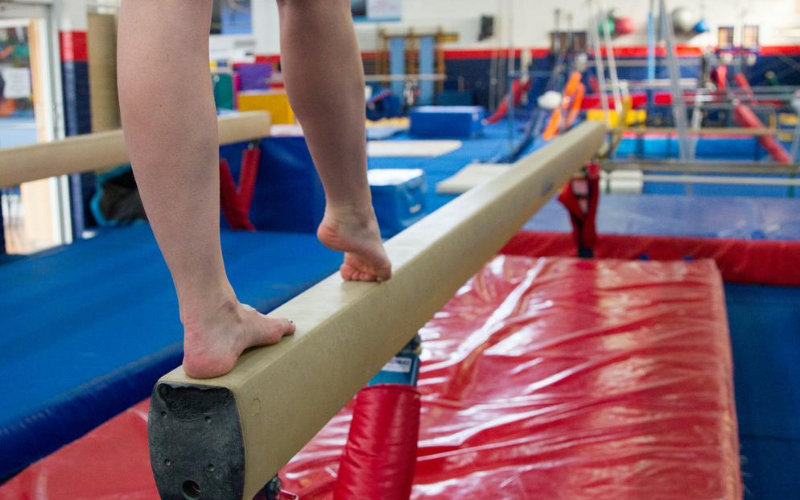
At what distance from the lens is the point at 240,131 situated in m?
3.38

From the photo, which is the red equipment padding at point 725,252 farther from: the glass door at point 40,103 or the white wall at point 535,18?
the white wall at point 535,18

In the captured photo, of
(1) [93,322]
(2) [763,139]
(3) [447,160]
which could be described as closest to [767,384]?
(1) [93,322]

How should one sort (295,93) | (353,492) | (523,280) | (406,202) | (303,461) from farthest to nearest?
1. (406,202)
2. (523,280)
3. (303,461)
4. (353,492)
5. (295,93)

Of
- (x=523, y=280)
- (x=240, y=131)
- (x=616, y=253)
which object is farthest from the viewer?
(x=616, y=253)

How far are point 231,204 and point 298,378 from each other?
292 centimetres

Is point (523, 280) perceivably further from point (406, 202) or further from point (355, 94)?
point (355, 94)

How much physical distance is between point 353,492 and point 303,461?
0.60 m

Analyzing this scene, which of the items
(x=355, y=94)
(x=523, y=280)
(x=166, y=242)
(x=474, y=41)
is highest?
(x=474, y=41)

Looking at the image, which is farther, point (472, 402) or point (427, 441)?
point (472, 402)

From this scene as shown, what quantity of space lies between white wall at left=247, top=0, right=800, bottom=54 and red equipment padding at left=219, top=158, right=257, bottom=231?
992cm

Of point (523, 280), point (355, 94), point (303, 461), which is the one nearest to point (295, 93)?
point (355, 94)

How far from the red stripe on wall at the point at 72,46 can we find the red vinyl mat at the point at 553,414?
345 centimetres

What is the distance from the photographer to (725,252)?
3732mm

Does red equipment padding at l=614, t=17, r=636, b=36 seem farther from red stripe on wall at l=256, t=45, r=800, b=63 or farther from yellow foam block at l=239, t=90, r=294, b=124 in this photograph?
yellow foam block at l=239, t=90, r=294, b=124
